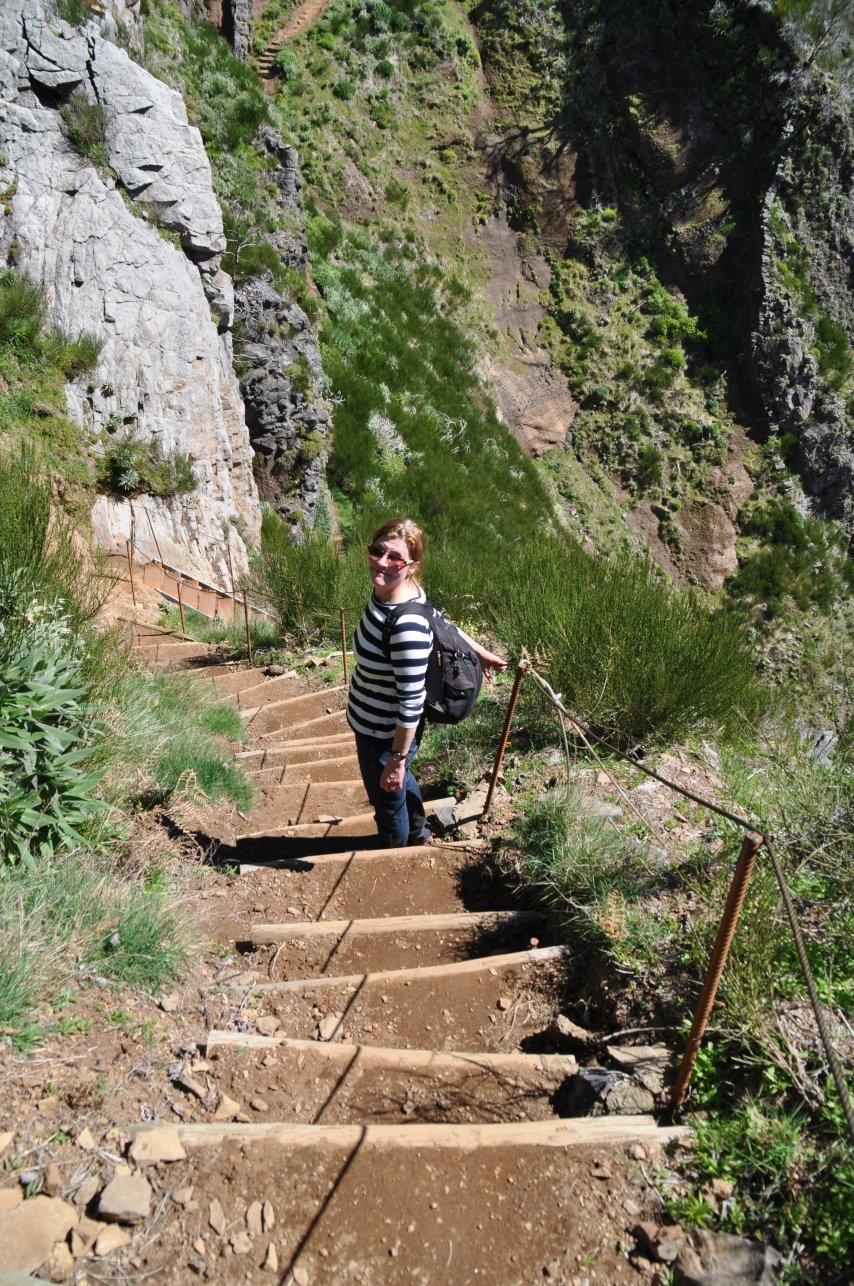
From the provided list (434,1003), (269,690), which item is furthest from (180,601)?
(434,1003)

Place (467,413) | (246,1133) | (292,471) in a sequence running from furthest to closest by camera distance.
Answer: (467,413) → (292,471) → (246,1133)

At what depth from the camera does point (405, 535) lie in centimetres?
281

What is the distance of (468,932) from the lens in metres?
2.85

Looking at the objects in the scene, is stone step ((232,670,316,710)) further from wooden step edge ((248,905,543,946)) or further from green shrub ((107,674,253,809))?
wooden step edge ((248,905,543,946))

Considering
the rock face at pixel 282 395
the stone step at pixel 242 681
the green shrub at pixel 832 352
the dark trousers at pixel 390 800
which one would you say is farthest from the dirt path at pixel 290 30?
the dark trousers at pixel 390 800

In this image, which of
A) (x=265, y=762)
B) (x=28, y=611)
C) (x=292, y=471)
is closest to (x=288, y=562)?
(x=265, y=762)

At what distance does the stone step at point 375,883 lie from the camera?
315 centimetres

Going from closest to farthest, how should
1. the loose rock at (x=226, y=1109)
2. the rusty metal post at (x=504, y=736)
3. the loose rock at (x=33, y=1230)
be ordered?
the loose rock at (x=33, y=1230), the loose rock at (x=226, y=1109), the rusty metal post at (x=504, y=736)

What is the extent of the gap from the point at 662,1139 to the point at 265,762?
132 inches

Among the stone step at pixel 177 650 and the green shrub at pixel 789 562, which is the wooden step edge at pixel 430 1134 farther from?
the green shrub at pixel 789 562

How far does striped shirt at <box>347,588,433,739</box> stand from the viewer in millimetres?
2746

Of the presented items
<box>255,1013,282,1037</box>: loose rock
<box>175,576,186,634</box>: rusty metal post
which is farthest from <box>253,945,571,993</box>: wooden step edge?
<box>175,576,186,634</box>: rusty metal post

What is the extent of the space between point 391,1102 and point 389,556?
1.73m

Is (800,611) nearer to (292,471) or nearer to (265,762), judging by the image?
(292,471)
